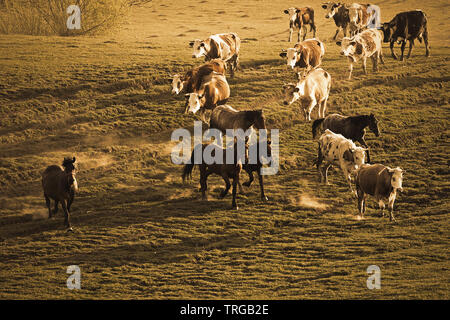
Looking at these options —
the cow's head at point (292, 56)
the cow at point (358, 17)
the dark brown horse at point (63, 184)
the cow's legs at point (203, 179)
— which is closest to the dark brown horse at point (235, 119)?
the cow's legs at point (203, 179)

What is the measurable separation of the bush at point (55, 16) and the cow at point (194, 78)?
16.0 metres

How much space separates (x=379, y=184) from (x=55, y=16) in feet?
94.9

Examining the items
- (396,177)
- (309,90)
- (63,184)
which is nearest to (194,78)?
(309,90)

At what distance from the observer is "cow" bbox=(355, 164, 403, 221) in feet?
62.5

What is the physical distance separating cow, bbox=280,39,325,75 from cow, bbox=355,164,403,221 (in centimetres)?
982

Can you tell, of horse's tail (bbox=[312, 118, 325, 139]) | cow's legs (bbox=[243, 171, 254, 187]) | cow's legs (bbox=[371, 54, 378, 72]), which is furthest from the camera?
cow's legs (bbox=[371, 54, 378, 72])

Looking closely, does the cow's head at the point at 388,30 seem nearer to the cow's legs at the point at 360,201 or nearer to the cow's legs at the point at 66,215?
the cow's legs at the point at 360,201

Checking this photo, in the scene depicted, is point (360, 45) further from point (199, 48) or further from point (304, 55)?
point (199, 48)

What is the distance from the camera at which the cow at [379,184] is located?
1906 cm

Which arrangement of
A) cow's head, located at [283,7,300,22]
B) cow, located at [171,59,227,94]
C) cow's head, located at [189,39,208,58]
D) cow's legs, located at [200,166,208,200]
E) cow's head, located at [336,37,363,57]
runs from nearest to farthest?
cow's legs, located at [200,166,208,200]
cow, located at [171,59,227,94]
cow's head, located at [189,39,208,58]
cow's head, located at [336,37,363,57]
cow's head, located at [283,7,300,22]

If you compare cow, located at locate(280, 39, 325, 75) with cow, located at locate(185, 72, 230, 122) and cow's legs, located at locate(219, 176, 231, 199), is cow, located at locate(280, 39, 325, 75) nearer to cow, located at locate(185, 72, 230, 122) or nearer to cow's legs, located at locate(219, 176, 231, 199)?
cow, located at locate(185, 72, 230, 122)

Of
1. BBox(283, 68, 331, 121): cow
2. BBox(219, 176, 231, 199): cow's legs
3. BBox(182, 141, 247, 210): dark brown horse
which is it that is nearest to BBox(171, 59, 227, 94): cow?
BBox(283, 68, 331, 121): cow

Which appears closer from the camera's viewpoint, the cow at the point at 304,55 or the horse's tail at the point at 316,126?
the horse's tail at the point at 316,126
